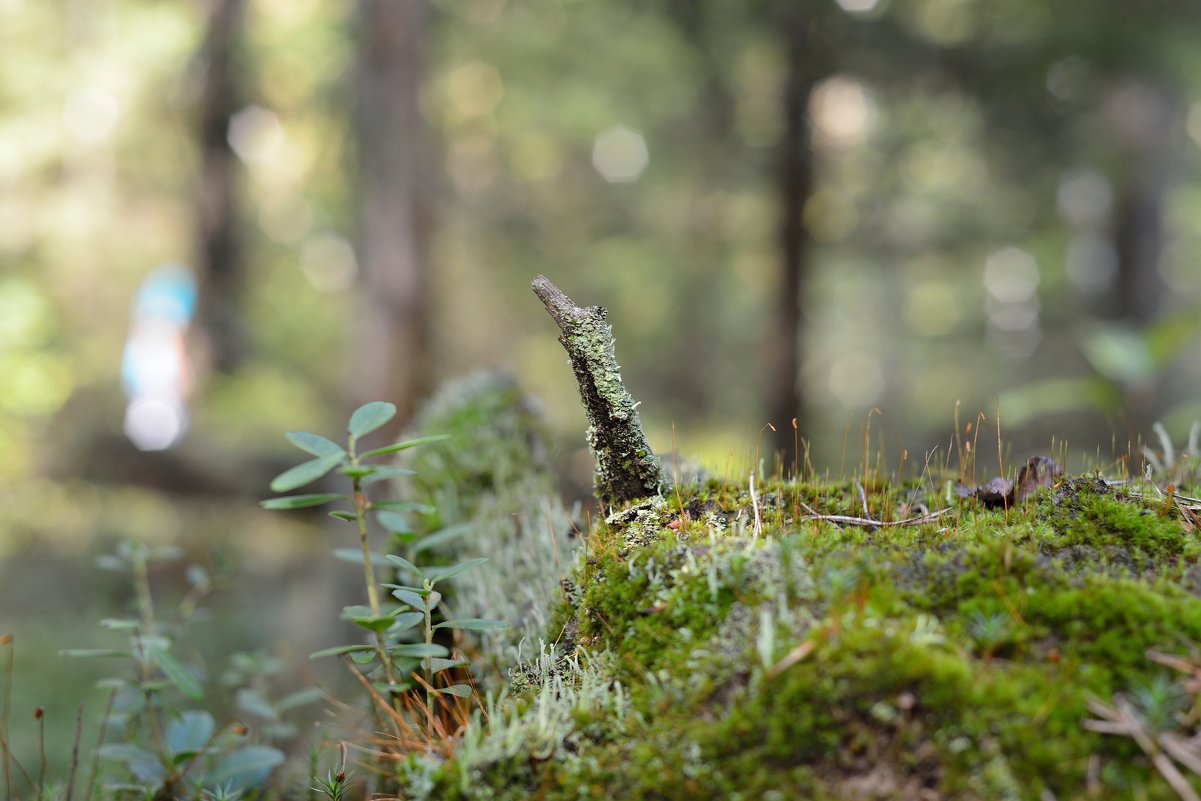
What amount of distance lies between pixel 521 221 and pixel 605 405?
12440 millimetres

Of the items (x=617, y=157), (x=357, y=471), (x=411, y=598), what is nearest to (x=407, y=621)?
(x=411, y=598)

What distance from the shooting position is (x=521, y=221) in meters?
13.6

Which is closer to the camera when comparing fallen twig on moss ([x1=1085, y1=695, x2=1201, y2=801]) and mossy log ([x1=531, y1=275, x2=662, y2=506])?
fallen twig on moss ([x1=1085, y1=695, x2=1201, y2=801])

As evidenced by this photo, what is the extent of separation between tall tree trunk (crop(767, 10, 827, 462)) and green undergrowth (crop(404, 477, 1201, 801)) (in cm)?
569

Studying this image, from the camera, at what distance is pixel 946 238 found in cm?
979

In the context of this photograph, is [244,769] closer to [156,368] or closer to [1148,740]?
[1148,740]

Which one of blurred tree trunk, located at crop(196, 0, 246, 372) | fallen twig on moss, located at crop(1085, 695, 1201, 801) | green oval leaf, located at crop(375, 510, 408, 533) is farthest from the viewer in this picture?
blurred tree trunk, located at crop(196, 0, 246, 372)

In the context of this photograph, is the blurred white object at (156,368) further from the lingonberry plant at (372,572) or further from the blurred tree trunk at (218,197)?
the lingonberry plant at (372,572)

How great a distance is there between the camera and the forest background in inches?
277

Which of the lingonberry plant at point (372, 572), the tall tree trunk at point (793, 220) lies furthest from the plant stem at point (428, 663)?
the tall tree trunk at point (793, 220)

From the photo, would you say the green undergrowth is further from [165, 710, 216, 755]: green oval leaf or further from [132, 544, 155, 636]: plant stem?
[132, 544, 155, 636]: plant stem

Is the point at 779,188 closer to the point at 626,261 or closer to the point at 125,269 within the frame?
the point at 626,261

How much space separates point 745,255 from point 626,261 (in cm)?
227

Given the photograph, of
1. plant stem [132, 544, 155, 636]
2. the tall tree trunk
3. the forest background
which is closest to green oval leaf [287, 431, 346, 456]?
the forest background
